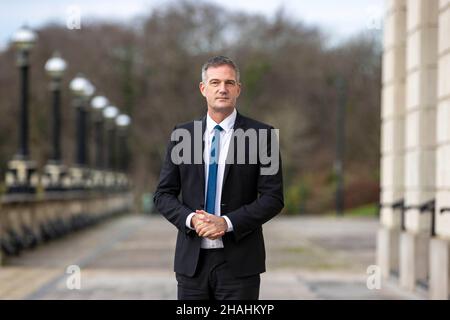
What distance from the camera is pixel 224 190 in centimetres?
573

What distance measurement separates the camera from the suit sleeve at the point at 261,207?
5.65 meters

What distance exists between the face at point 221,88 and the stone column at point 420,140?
28.1 ft

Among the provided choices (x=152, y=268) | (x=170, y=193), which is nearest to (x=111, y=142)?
(x=152, y=268)

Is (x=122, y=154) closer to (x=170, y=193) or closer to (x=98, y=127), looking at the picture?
(x=98, y=127)

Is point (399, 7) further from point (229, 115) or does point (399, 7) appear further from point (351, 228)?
point (351, 228)

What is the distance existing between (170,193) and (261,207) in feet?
1.62

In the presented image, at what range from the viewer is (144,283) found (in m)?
15.1

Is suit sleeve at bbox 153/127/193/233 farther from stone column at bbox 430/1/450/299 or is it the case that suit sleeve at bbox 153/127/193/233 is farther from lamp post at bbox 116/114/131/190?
lamp post at bbox 116/114/131/190

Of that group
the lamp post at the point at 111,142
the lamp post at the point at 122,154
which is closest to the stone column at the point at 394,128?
the lamp post at the point at 111,142

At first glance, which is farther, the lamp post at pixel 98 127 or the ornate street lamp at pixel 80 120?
the lamp post at pixel 98 127

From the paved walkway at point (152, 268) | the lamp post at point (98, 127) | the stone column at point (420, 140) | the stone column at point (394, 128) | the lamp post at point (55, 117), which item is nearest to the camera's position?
the paved walkway at point (152, 268)

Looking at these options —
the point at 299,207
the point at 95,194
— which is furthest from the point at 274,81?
the point at 95,194

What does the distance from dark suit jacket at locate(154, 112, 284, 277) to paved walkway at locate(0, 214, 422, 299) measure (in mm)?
7303

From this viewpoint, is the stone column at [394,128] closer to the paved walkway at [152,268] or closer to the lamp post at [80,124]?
the paved walkway at [152,268]
